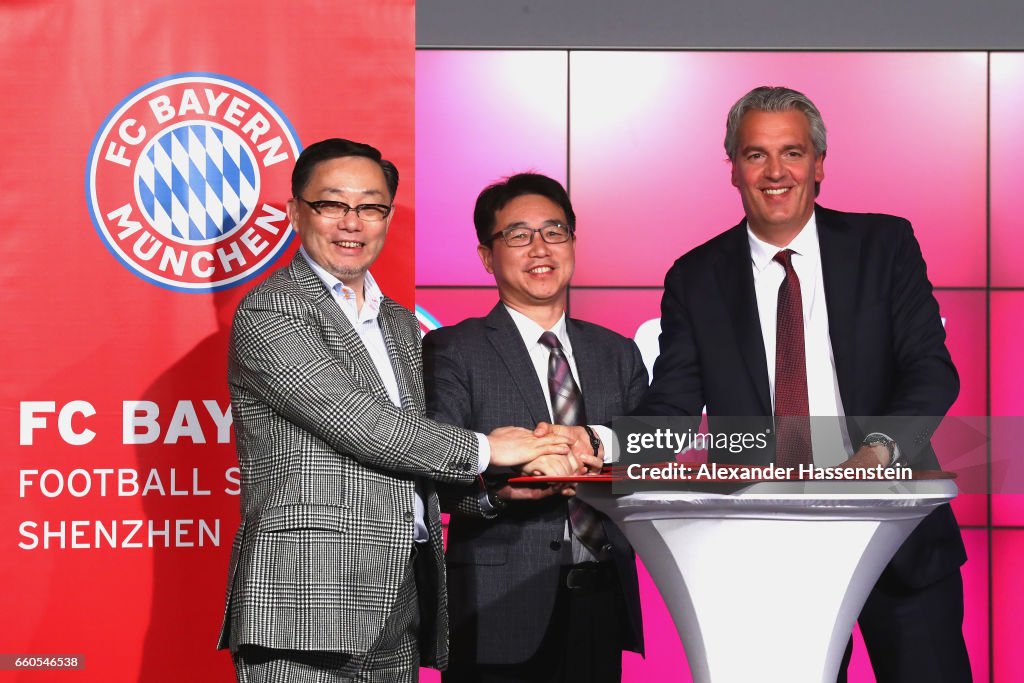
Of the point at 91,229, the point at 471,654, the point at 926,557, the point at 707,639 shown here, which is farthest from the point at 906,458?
the point at 91,229

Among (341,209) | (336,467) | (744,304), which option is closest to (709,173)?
(744,304)

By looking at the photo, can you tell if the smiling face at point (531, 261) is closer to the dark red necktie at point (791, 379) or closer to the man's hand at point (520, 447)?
the man's hand at point (520, 447)

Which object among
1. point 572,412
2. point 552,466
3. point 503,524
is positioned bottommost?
point 503,524

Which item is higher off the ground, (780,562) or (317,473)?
(317,473)

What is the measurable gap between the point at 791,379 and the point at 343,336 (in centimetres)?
91

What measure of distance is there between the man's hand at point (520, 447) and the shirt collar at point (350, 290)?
0.38 m

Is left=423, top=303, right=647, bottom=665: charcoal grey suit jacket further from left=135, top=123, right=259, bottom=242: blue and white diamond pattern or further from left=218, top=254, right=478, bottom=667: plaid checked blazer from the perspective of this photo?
left=135, top=123, right=259, bottom=242: blue and white diamond pattern

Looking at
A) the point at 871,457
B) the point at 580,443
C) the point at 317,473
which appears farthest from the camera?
the point at 580,443

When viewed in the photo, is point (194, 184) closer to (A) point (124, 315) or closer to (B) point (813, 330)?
(A) point (124, 315)

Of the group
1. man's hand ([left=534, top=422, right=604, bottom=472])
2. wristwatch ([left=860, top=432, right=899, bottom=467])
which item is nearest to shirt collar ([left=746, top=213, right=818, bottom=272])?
man's hand ([left=534, top=422, right=604, bottom=472])

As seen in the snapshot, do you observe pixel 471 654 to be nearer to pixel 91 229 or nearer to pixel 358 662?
pixel 358 662

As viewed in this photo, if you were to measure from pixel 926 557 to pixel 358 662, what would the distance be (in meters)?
1.13

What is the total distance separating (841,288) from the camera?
2.26m

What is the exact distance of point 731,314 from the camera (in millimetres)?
2334
